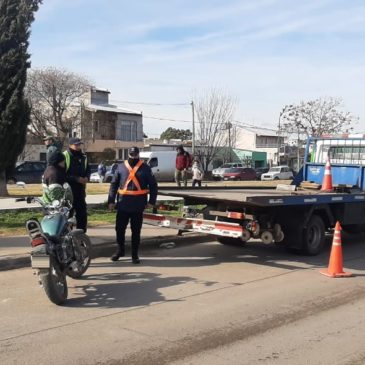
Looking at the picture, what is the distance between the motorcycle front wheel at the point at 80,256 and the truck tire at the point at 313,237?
4.01m

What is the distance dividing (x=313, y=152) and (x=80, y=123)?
4144cm

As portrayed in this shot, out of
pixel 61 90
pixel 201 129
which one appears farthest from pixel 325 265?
pixel 201 129

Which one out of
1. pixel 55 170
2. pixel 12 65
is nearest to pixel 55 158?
pixel 55 170

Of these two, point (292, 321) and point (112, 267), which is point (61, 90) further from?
point (292, 321)

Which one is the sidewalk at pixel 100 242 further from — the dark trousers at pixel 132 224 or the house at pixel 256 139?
the house at pixel 256 139

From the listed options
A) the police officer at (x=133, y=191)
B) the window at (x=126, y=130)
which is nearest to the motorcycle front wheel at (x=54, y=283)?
the police officer at (x=133, y=191)

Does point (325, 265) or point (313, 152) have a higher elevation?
point (313, 152)

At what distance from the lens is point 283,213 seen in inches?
386

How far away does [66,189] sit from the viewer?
7.28 m

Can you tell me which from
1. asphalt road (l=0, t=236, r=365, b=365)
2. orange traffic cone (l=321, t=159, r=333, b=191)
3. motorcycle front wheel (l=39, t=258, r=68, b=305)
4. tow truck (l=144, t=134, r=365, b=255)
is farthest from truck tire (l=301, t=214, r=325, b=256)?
motorcycle front wheel (l=39, t=258, r=68, b=305)

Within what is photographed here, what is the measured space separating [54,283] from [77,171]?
3124 mm

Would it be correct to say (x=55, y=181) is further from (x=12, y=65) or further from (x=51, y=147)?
(x=12, y=65)

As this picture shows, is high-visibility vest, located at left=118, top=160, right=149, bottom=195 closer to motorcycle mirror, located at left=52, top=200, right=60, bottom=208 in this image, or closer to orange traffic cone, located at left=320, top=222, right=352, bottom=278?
motorcycle mirror, located at left=52, top=200, right=60, bottom=208

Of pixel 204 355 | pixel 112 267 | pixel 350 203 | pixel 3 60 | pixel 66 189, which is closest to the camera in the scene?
pixel 204 355
